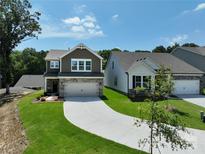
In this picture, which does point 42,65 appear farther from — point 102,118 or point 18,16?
point 102,118

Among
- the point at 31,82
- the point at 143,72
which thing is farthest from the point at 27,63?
the point at 143,72

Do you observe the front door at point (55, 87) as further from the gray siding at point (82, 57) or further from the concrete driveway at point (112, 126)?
the concrete driveway at point (112, 126)

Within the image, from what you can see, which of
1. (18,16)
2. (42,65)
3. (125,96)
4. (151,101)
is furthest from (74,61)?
(42,65)

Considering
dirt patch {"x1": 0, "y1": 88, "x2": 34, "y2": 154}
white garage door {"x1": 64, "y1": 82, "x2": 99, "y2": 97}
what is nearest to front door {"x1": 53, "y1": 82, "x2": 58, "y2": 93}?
white garage door {"x1": 64, "y1": 82, "x2": 99, "y2": 97}

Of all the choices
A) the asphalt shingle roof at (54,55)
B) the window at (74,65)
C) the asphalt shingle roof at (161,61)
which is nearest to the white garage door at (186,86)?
the asphalt shingle roof at (161,61)

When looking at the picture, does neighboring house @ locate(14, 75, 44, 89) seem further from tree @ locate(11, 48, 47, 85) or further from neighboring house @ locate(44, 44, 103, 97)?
neighboring house @ locate(44, 44, 103, 97)

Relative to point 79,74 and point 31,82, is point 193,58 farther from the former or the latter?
point 31,82
